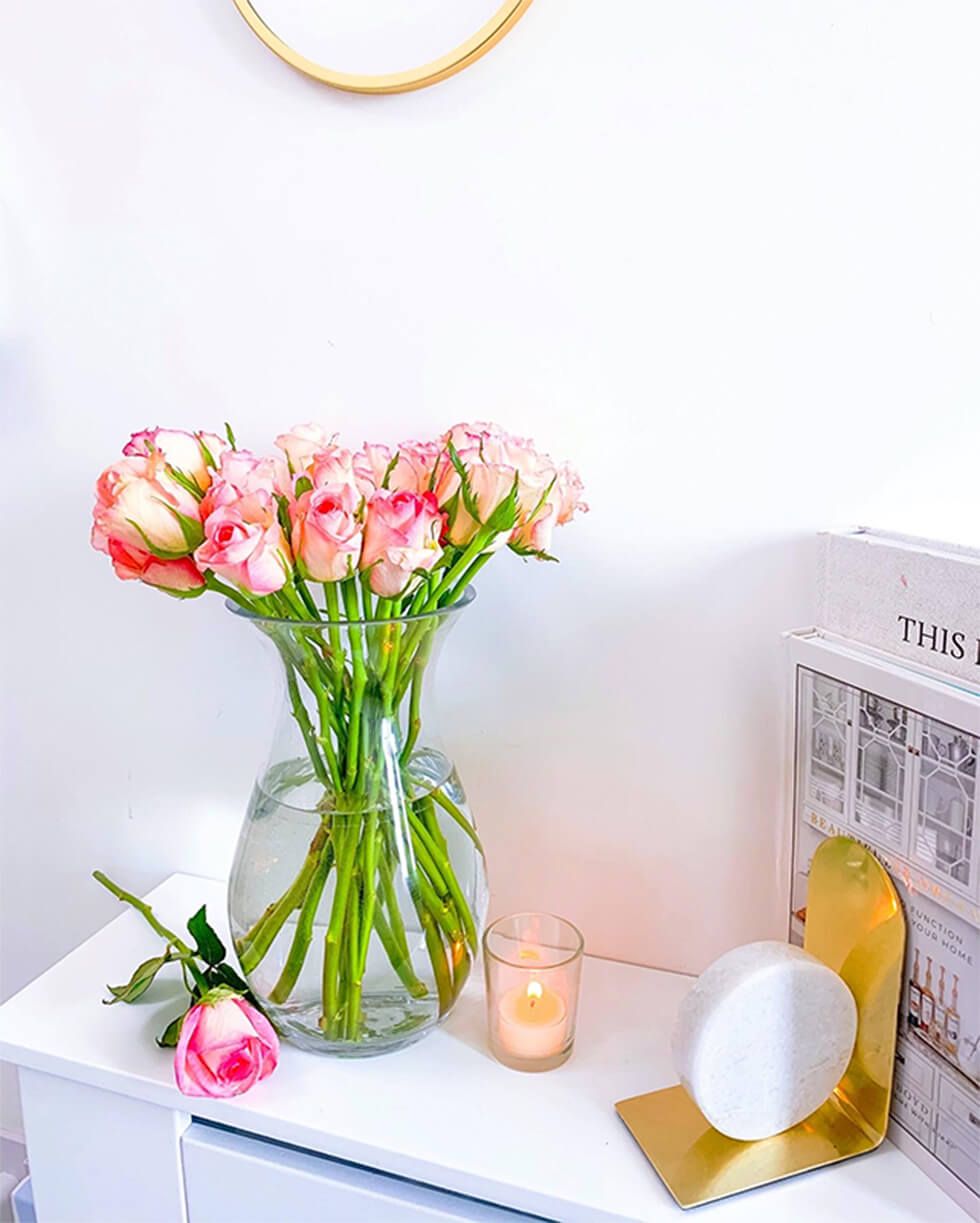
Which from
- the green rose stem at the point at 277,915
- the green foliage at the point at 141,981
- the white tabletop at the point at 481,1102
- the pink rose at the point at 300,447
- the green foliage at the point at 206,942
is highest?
the pink rose at the point at 300,447

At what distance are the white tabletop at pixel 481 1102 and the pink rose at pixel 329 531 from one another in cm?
36

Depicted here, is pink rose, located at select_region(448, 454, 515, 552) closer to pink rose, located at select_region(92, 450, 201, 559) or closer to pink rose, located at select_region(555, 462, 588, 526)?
pink rose, located at select_region(555, 462, 588, 526)

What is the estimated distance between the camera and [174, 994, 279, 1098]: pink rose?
2.18 feet

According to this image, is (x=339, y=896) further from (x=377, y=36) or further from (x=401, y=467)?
(x=377, y=36)

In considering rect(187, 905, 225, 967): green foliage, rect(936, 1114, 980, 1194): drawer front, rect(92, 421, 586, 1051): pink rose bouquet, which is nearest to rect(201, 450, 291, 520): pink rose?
rect(92, 421, 586, 1051): pink rose bouquet

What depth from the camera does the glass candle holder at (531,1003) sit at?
0.71m

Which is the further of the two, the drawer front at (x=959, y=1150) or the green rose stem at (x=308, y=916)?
the green rose stem at (x=308, y=916)

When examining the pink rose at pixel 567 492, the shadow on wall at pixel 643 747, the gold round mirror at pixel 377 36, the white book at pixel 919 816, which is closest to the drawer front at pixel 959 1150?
the white book at pixel 919 816

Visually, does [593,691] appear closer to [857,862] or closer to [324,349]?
[857,862]

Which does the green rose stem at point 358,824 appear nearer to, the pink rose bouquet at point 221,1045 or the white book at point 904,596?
the pink rose bouquet at point 221,1045

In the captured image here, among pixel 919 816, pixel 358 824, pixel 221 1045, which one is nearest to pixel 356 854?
pixel 358 824

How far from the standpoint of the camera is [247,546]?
0.58m

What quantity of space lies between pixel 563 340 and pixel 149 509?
0.33 meters

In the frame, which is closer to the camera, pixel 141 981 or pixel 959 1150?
pixel 959 1150
